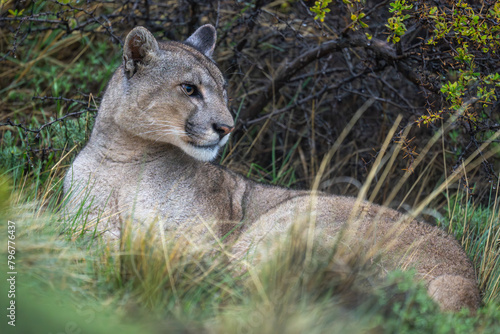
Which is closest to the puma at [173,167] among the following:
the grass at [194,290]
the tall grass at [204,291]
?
the grass at [194,290]

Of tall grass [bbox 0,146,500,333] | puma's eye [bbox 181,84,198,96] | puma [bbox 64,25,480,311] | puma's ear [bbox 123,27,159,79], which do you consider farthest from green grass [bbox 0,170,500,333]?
puma's ear [bbox 123,27,159,79]

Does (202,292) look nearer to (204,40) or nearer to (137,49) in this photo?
(137,49)

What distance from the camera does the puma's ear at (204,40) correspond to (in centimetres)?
551

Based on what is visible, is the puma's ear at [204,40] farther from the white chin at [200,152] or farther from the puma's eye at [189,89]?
the white chin at [200,152]

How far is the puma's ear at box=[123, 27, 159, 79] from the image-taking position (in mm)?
4617

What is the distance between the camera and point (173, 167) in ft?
15.9

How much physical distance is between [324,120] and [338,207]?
3183mm

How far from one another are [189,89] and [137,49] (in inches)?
21.1

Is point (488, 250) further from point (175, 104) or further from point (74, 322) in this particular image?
point (74, 322)

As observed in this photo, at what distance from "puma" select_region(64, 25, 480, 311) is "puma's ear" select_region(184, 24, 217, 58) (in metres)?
0.49

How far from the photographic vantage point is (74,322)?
2.77m

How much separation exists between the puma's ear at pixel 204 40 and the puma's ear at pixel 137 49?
2.77 ft

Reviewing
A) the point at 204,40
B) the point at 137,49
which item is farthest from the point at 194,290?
the point at 204,40

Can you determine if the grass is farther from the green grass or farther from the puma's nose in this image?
the puma's nose
